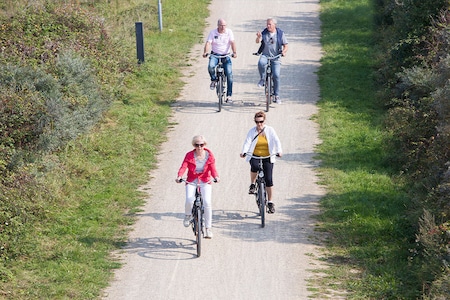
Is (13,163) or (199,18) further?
(199,18)

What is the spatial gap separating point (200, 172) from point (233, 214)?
1.81 metres

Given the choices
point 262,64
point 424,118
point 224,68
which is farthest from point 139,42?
point 424,118

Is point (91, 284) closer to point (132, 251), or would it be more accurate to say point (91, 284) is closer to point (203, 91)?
point (132, 251)

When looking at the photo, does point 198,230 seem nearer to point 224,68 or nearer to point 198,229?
point 198,229

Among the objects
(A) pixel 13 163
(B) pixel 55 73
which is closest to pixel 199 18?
(B) pixel 55 73

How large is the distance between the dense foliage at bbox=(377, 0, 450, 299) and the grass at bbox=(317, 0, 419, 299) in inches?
14.5

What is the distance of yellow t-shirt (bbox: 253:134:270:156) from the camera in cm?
1430

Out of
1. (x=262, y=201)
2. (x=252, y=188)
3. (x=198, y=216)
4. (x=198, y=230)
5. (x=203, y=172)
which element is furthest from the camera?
(x=252, y=188)

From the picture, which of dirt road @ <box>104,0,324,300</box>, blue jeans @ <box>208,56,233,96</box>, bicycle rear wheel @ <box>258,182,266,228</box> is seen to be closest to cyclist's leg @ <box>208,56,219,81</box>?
blue jeans @ <box>208,56,233,96</box>

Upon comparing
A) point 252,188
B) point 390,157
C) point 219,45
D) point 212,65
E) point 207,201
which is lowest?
point 390,157

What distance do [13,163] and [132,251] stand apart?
330 centimetres

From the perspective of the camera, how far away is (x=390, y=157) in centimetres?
1741

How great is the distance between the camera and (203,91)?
889 inches

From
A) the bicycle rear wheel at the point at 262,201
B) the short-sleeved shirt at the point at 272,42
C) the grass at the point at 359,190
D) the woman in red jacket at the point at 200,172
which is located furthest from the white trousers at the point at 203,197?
the short-sleeved shirt at the point at 272,42
